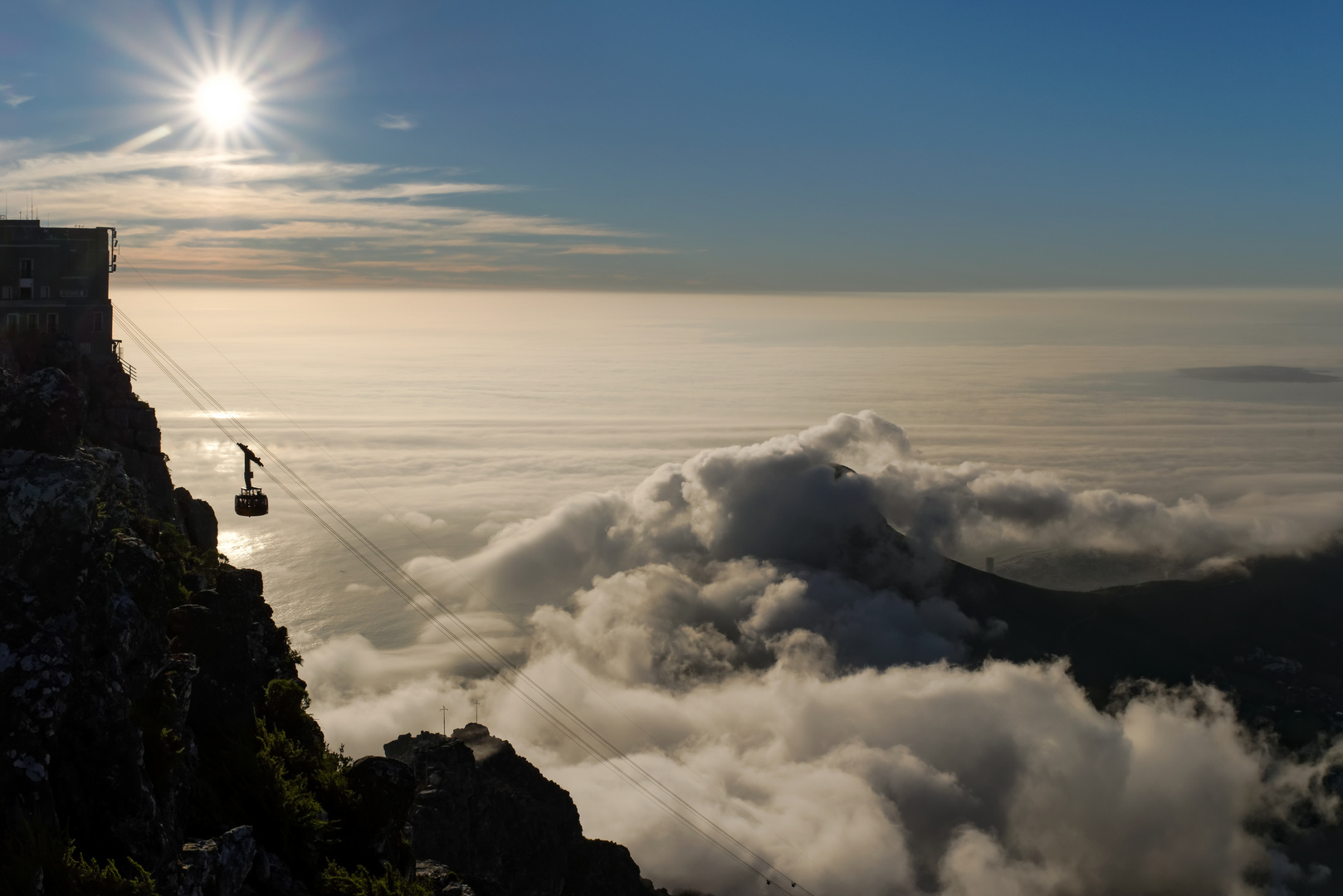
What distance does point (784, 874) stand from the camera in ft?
653

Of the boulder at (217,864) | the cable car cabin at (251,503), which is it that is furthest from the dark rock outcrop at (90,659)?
the cable car cabin at (251,503)

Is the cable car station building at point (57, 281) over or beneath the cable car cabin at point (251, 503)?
over

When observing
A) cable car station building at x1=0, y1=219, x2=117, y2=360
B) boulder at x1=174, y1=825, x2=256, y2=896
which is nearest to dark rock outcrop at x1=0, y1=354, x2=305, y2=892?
boulder at x1=174, y1=825, x2=256, y2=896

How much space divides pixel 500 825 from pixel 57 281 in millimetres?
53567

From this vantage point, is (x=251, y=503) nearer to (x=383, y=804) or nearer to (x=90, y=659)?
(x=383, y=804)

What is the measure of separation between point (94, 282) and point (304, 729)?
52.5m

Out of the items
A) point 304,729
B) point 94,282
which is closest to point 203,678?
point 304,729

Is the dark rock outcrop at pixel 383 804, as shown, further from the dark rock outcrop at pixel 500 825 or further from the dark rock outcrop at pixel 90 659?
the dark rock outcrop at pixel 500 825

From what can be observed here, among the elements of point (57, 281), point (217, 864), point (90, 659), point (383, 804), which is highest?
point (57, 281)

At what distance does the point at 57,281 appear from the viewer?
63938mm

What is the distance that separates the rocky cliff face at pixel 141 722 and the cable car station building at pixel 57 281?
3606 centimetres

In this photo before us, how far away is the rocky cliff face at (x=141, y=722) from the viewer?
18.9m

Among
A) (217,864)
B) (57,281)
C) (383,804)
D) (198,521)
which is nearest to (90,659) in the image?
(217,864)

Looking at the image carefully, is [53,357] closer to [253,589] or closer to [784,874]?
[253,589]
